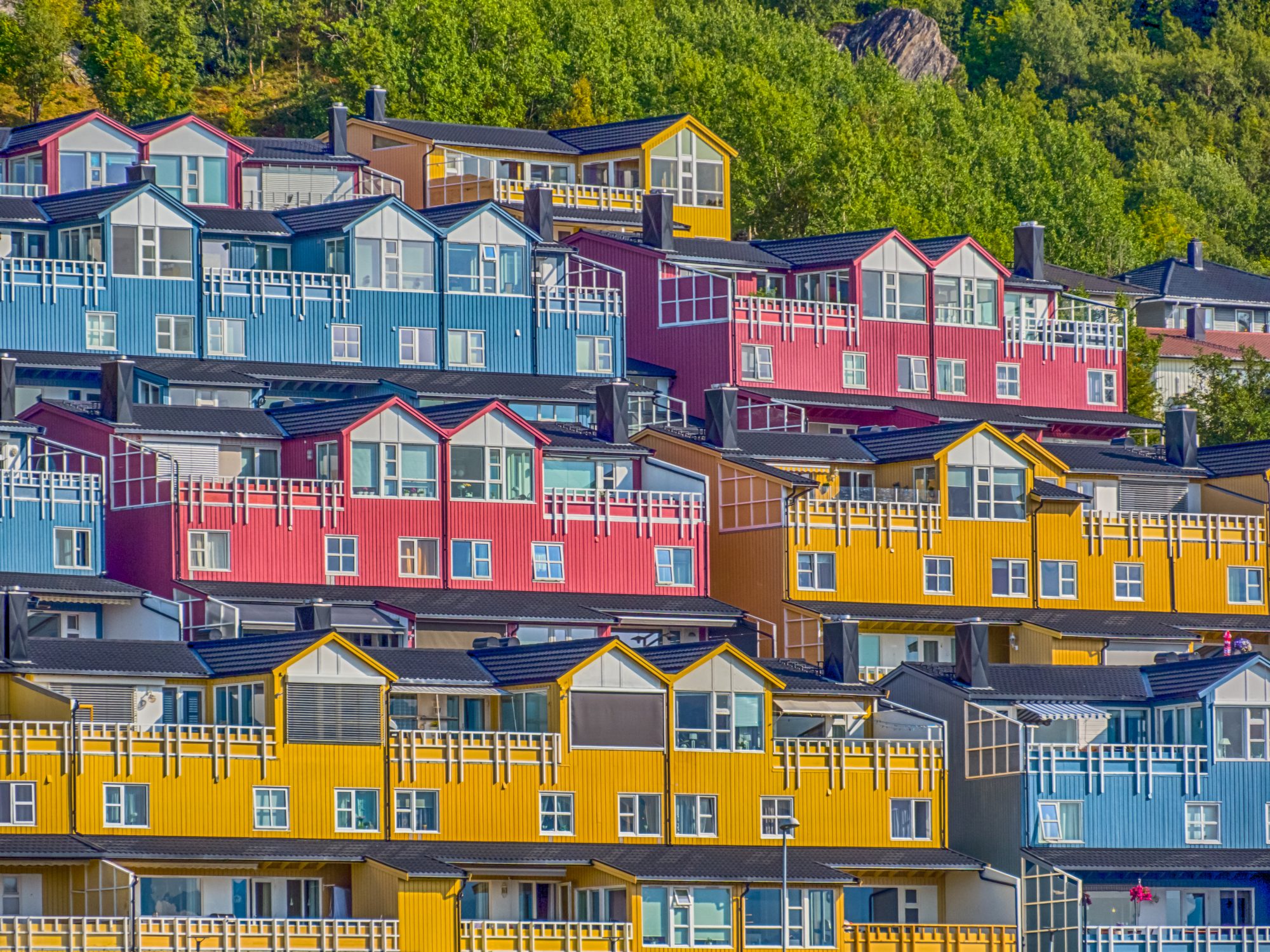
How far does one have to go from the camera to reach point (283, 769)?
86.9m

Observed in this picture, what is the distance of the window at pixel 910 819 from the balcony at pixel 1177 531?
19603mm

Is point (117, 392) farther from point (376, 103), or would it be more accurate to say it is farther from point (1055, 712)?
point (376, 103)

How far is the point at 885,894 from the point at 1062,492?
20.7 m

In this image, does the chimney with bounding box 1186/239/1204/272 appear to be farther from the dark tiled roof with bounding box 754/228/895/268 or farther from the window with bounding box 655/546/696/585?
the window with bounding box 655/546/696/585

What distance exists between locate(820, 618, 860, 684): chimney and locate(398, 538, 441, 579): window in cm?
1251

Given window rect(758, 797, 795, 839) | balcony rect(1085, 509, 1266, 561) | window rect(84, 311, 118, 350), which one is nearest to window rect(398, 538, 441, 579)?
window rect(84, 311, 118, 350)

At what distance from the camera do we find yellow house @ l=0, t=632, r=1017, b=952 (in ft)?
274

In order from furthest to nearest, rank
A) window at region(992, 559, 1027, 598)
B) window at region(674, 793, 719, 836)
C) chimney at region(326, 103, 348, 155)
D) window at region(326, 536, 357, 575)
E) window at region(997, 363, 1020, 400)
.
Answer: chimney at region(326, 103, 348, 155) → window at region(997, 363, 1020, 400) → window at region(992, 559, 1027, 598) → window at region(326, 536, 357, 575) → window at region(674, 793, 719, 836)

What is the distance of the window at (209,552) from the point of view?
9906cm

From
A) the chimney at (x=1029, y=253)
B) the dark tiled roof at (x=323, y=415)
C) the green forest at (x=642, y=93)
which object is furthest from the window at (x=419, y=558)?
the green forest at (x=642, y=93)

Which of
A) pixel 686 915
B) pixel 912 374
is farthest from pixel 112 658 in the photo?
pixel 912 374

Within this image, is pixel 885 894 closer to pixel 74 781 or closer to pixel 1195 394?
pixel 74 781

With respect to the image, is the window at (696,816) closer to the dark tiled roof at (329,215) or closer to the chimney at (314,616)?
the chimney at (314,616)

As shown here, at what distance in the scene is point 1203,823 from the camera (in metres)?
95.6
